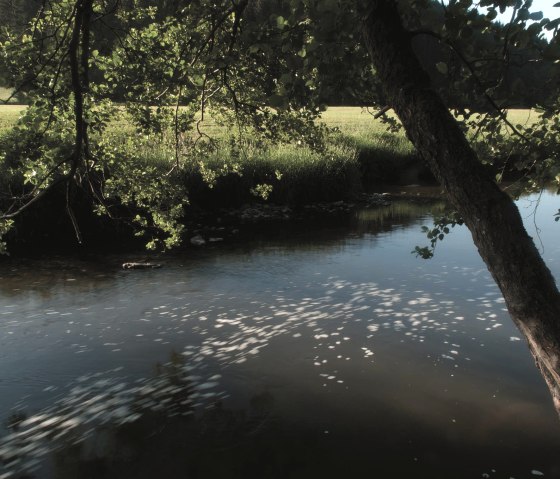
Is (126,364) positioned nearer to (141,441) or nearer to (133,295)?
(141,441)

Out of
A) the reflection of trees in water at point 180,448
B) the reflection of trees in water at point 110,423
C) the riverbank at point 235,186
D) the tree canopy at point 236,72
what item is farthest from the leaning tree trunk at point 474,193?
the riverbank at point 235,186

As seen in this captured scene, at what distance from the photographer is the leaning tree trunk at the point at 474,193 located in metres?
3.02

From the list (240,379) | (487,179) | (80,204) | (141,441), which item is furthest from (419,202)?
(487,179)

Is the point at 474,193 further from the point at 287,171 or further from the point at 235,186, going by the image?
the point at 287,171

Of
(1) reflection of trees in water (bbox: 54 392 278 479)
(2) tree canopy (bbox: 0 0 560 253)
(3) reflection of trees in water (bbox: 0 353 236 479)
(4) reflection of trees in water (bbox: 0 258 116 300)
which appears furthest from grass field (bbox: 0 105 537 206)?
(1) reflection of trees in water (bbox: 54 392 278 479)

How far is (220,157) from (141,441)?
14.6m

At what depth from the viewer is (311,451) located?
5.95m

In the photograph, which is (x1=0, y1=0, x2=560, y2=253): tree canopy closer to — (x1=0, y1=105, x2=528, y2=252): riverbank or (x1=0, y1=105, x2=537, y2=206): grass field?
(x1=0, y1=105, x2=528, y2=252): riverbank

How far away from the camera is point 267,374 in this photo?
25.5 feet

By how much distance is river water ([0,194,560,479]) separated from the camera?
19.2 ft

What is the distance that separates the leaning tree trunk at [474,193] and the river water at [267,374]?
3.20 meters

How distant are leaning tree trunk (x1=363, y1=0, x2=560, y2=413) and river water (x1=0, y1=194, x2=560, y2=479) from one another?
3204 millimetres

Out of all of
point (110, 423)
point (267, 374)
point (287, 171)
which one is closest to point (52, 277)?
point (110, 423)

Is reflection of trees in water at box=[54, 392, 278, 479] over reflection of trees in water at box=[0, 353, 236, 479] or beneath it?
beneath
